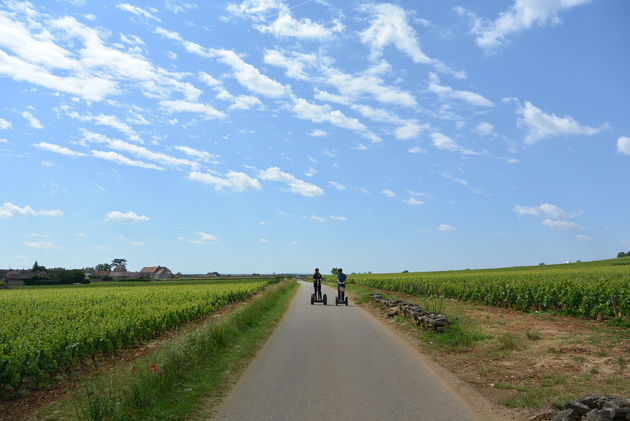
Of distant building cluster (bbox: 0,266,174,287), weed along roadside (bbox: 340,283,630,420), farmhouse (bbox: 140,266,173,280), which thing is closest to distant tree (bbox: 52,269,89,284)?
distant building cluster (bbox: 0,266,174,287)

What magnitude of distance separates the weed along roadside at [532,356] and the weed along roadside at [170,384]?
5.16m

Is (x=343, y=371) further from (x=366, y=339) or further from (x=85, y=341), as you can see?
(x=85, y=341)

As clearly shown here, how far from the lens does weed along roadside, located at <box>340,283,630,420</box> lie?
8103mm

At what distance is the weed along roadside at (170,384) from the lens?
6922mm

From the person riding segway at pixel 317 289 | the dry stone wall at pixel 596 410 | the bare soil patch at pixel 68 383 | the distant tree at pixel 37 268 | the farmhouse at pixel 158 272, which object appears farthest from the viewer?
the farmhouse at pixel 158 272

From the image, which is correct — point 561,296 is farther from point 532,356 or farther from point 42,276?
point 42,276

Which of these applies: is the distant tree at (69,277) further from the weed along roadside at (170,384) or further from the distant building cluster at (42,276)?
the weed along roadside at (170,384)

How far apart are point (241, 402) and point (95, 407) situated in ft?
7.45

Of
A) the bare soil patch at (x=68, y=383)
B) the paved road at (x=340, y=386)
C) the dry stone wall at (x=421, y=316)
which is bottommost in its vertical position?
the bare soil patch at (x=68, y=383)

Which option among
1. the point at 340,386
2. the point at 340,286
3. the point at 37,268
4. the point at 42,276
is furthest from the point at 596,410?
the point at 37,268

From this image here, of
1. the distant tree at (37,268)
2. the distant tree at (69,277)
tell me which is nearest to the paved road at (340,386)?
the distant tree at (69,277)

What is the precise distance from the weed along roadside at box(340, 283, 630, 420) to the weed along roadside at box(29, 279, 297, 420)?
5.16m

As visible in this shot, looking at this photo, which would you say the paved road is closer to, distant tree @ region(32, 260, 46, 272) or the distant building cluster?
the distant building cluster

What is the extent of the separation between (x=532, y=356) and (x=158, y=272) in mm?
182333
